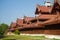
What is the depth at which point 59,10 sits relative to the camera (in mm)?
32625

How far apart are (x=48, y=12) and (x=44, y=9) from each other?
102 inches

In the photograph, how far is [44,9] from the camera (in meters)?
50.8

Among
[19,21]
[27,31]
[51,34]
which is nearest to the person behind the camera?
[51,34]

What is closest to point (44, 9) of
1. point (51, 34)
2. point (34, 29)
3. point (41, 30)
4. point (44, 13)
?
point (44, 13)

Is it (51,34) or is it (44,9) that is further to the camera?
(44,9)

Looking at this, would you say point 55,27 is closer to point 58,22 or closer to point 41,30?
point 58,22

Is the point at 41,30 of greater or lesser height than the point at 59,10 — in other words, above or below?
below

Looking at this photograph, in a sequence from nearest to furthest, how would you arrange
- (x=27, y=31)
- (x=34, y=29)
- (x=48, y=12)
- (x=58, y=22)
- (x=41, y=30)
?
(x=58, y=22), (x=41, y=30), (x=34, y=29), (x=27, y=31), (x=48, y=12)

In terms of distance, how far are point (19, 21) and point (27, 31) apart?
3340 centimetres

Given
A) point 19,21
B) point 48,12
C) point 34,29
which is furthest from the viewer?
point 19,21

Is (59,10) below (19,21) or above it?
above

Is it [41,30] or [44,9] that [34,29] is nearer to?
[41,30]

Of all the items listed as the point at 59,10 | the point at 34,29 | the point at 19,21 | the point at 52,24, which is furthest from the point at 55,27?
the point at 19,21

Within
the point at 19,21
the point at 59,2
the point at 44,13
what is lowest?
the point at 19,21
